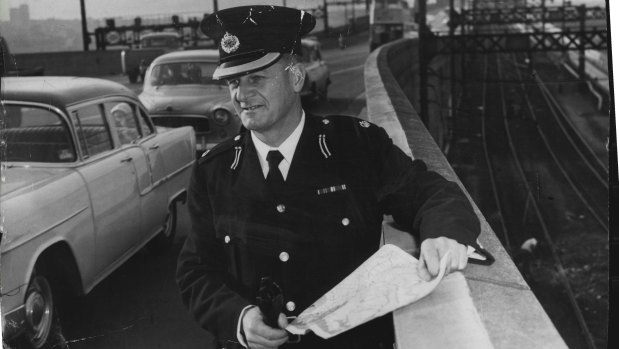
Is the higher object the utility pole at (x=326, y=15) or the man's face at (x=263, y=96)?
the utility pole at (x=326, y=15)

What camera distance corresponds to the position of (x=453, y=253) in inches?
56.7

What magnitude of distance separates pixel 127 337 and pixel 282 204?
62 cm

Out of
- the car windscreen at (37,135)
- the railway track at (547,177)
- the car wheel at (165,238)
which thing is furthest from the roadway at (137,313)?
the railway track at (547,177)

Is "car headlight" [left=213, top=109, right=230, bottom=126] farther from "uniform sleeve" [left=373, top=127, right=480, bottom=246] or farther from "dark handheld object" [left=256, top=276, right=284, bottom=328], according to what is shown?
"dark handheld object" [left=256, top=276, right=284, bottom=328]

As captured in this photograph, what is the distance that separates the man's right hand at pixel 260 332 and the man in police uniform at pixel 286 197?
4.0 inches

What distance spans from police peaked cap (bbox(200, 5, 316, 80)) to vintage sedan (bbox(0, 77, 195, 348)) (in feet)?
2.60

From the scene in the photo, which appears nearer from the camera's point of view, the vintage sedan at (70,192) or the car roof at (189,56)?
the car roof at (189,56)

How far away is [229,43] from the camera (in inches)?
68.3

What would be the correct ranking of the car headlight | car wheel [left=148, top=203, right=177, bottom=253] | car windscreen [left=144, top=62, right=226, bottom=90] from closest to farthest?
car windscreen [left=144, top=62, right=226, bottom=90] < car wheel [left=148, top=203, right=177, bottom=253] < the car headlight

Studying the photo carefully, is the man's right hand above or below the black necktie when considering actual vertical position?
below

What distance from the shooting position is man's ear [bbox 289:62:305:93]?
1709mm

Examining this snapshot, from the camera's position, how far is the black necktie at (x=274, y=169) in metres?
1.78

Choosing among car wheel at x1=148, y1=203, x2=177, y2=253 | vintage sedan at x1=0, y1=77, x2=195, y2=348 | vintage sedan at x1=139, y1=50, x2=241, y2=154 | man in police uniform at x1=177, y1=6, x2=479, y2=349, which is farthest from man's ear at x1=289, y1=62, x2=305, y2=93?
vintage sedan at x1=139, y1=50, x2=241, y2=154

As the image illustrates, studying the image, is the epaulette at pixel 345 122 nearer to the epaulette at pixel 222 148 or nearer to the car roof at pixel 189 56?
the epaulette at pixel 222 148
